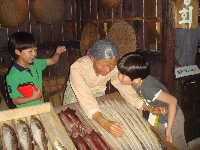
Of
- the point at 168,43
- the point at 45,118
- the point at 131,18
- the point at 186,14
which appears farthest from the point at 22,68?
the point at 186,14

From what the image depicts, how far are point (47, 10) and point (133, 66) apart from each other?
4541 mm

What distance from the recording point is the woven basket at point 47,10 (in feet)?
21.6

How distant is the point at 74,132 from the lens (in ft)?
8.22

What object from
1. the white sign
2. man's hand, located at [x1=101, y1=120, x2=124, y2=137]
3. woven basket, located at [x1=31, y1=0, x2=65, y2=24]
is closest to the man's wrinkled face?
man's hand, located at [x1=101, y1=120, x2=124, y2=137]

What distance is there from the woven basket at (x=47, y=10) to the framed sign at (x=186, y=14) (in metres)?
3.69

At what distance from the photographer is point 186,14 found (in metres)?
4.54

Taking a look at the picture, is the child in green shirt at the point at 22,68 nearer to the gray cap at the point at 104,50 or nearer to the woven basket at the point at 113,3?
the gray cap at the point at 104,50

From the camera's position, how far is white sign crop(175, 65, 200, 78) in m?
5.23

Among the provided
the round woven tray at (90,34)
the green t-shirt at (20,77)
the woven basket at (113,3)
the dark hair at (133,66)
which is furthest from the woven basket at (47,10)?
the dark hair at (133,66)

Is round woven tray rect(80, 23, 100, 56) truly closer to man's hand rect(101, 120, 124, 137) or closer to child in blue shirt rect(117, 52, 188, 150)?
child in blue shirt rect(117, 52, 188, 150)

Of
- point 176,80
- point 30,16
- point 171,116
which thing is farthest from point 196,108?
point 30,16

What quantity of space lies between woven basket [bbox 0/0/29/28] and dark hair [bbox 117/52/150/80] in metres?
4.11

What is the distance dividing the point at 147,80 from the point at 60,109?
1.24 m

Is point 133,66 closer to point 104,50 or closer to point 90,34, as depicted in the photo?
Answer: point 104,50
